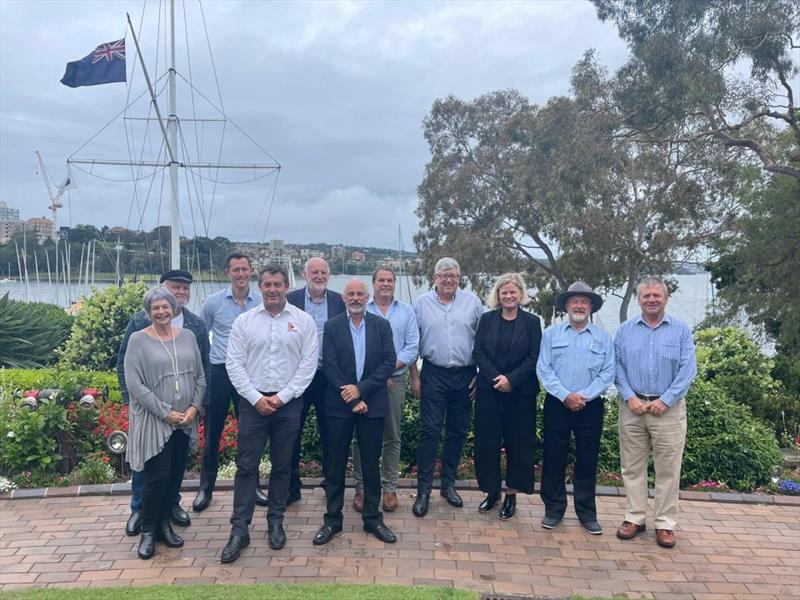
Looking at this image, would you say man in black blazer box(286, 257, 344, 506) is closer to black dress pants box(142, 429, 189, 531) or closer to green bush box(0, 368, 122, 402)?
black dress pants box(142, 429, 189, 531)

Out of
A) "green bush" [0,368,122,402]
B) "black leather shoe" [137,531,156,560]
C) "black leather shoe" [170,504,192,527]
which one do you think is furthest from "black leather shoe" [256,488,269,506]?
"green bush" [0,368,122,402]

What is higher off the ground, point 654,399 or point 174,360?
point 174,360

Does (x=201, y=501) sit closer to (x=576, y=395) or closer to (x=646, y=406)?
(x=576, y=395)

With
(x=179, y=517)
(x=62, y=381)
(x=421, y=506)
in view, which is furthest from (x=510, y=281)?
(x=62, y=381)

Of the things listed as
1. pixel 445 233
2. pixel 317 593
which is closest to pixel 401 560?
pixel 317 593

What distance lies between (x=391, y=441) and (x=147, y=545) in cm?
183

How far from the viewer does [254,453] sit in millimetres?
4168

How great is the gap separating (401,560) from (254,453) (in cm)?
120

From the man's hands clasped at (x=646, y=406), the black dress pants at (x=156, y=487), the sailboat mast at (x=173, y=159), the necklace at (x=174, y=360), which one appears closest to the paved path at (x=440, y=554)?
the black dress pants at (x=156, y=487)

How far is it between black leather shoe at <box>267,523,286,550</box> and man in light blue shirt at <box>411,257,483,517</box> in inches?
41.0

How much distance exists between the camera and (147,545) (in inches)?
157

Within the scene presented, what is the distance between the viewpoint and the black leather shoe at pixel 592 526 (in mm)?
4445

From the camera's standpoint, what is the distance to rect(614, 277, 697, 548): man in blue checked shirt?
4312 mm

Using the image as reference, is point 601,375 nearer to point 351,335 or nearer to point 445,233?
point 351,335
